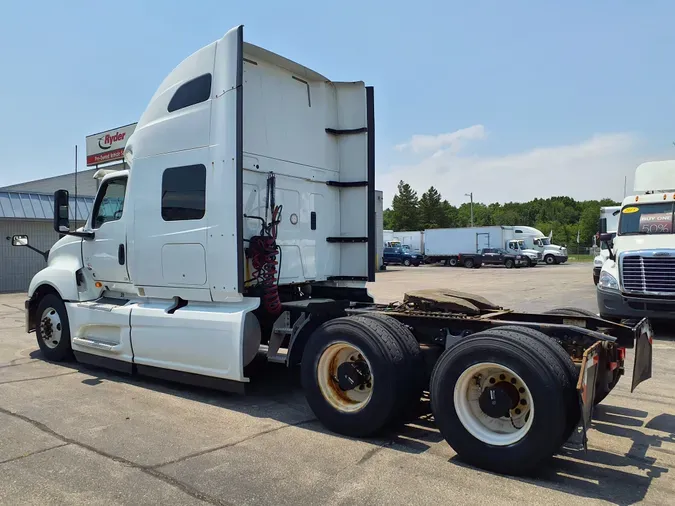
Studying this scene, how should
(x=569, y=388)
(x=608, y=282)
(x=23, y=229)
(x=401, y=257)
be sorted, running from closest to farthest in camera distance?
(x=569, y=388) < (x=608, y=282) < (x=23, y=229) < (x=401, y=257)

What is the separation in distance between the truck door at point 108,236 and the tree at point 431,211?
3140 inches

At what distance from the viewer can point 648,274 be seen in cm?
968

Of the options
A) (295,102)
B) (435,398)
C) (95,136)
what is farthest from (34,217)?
(435,398)

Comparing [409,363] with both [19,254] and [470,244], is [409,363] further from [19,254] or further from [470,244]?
[470,244]

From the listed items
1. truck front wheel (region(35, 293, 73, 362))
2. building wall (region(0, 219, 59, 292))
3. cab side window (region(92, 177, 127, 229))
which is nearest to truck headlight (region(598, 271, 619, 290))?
cab side window (region(92, 177, 127, 229))

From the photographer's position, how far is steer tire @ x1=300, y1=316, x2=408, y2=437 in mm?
4566

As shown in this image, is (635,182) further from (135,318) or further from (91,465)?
(91,465)

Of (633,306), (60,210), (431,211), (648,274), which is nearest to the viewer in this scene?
(60,210)

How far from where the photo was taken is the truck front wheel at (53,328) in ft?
25.7

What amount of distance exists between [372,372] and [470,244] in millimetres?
40719

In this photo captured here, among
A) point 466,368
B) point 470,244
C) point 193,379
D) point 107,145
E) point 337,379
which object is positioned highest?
Result: point 107,145

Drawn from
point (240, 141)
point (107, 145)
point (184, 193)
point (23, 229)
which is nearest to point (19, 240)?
point (184, 193)

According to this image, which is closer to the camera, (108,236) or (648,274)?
(108,236)

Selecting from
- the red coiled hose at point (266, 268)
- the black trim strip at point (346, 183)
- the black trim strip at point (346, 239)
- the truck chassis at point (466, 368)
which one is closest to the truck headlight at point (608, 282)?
the truck chassis at point (466, 368)
